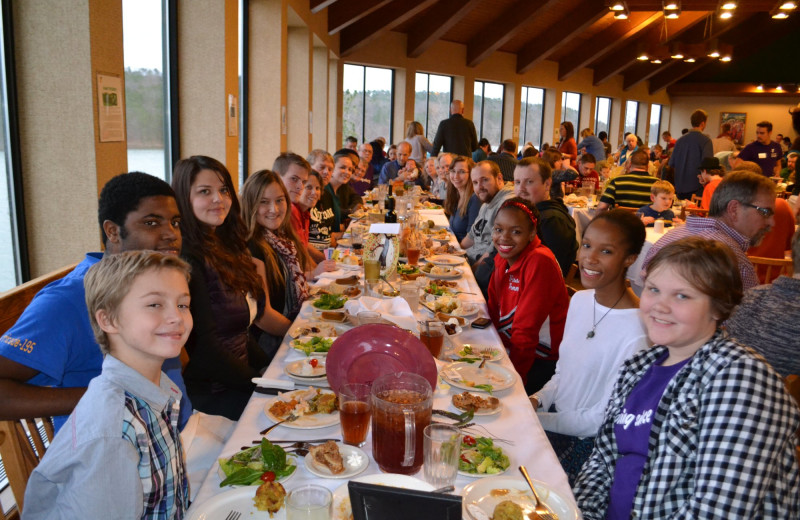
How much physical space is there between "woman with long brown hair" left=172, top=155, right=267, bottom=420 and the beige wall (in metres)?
20.9

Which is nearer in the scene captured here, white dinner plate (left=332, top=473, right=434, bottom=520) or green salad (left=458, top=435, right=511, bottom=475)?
white dinner plate (left=332, top=473, right=434, bottom=520)

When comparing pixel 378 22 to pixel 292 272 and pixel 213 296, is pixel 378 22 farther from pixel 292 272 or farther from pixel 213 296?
pixel 213 296

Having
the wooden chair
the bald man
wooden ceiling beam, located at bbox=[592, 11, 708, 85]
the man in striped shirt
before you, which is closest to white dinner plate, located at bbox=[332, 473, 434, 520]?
the wooden chair

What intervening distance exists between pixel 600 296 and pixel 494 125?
13796 mm

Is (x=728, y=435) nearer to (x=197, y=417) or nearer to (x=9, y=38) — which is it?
(x=197, y=417)

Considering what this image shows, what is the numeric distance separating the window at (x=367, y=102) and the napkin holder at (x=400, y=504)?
38.0 feet

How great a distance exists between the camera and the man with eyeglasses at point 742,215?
2.93 m

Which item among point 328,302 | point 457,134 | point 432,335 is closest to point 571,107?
point 457,134

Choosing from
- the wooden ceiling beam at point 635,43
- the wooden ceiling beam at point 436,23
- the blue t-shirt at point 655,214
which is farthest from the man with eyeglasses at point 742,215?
the wooden ceiling beam at point 635,43

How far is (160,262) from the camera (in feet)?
4.57

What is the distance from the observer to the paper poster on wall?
2.85 meters

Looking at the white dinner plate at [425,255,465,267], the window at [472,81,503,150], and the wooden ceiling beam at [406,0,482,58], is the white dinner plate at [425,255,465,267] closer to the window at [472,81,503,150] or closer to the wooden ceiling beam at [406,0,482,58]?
the wooden ceiling beam at [406,0,482,58]

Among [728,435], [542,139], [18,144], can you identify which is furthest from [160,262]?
[542,139]

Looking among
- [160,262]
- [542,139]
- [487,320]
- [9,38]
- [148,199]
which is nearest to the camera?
[160,262]
